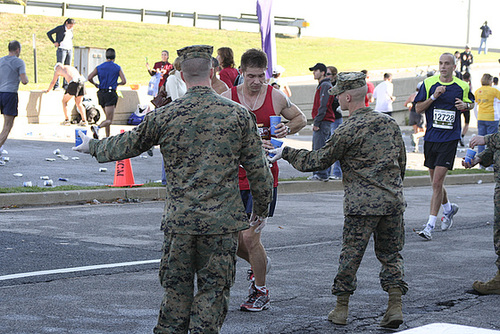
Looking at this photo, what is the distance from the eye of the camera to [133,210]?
11664 mm

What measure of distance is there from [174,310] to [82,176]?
9.98 meters

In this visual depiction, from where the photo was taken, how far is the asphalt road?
242 inches

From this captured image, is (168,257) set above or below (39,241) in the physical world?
above

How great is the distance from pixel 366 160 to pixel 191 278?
1.96 meters

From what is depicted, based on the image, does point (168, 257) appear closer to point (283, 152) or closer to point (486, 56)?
point (283, 152)

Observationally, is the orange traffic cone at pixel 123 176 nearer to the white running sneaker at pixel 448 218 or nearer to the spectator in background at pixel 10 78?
the spectator in background at pixel 10 78

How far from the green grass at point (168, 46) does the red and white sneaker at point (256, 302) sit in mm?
28517

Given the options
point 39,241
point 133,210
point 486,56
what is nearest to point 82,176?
point 133,210

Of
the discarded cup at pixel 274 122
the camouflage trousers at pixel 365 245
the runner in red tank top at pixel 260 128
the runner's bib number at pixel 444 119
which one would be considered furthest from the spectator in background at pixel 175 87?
the camouflage trousers at pixel 365 245

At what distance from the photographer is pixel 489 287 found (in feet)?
24.0

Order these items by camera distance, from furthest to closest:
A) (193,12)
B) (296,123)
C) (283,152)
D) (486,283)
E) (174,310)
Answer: (193,12)
(486,283)
(296,123)
(283,152)
(174,310)

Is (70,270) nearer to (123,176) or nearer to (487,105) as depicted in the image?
(123,176)

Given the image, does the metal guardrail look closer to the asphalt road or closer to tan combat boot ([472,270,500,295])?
the asphalt road

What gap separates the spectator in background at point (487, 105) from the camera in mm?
18562
